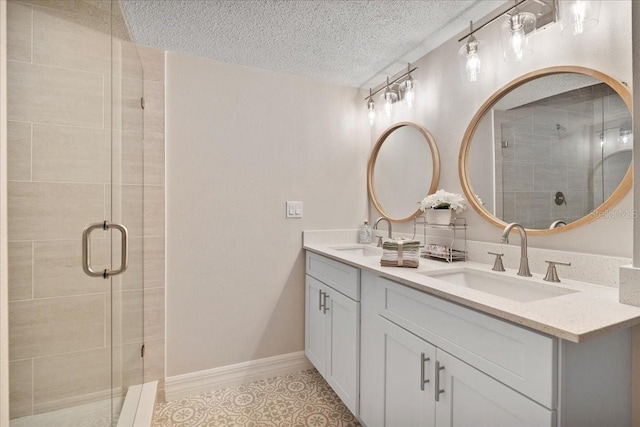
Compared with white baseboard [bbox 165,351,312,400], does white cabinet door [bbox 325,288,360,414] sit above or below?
above

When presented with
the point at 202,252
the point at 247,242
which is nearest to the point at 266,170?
the point at 247,242

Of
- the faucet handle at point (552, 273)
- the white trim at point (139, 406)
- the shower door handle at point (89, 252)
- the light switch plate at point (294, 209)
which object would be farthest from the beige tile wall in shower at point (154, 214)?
the faucet handle at point (552, 273)

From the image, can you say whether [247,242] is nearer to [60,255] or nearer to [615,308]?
[60,255]

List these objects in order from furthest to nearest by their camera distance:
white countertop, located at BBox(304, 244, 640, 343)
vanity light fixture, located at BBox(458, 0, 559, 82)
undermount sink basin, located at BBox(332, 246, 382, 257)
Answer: undermount sink basin, located at BBox(332, 246, 382, 257)
vanity light fixture, located at BBox(458, 0, 559, 82)
white countertop, located at BBox(304, 244, 640, 343)

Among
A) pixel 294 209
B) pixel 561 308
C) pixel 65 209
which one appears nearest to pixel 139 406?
pixel 65 209

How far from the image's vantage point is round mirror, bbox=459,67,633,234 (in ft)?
3.77

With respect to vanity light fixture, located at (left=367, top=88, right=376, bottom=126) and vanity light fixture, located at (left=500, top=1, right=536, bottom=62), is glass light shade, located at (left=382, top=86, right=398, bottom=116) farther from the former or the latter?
vanity light fixture, located at (left=500, top=1, right=536, bottom=62)

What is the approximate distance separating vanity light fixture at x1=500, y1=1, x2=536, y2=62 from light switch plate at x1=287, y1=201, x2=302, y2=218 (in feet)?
4.82

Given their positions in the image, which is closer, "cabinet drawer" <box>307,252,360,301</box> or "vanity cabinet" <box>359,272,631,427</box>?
"vanity cabinet" <box>359,272,631,427</box>

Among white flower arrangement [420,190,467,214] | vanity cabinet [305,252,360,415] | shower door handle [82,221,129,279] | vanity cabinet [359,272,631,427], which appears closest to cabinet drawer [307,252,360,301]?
vanity cabinet [305,252,360,415]

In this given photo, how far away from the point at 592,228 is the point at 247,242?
1798 millimetres

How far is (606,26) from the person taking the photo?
115 centimetres

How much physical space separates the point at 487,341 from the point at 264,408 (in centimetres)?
145

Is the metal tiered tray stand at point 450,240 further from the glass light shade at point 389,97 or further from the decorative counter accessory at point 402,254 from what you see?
the glass light shade at point 389,97
